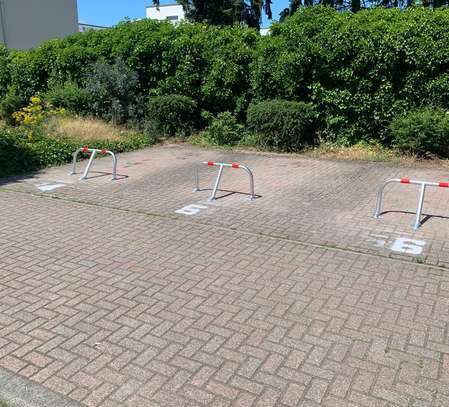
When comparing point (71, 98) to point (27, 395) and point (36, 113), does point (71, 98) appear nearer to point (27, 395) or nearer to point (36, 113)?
point (36, 113)

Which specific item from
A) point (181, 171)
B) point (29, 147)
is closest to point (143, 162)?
point (181, 171)

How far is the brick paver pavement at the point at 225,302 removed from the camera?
123 inches

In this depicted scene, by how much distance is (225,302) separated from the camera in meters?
4.25

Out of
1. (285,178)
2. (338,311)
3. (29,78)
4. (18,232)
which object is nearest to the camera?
(338,311)

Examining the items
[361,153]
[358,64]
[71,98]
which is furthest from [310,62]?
[71,98]

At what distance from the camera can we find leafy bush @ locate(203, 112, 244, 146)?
43.6 ft

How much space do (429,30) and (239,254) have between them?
8.32m

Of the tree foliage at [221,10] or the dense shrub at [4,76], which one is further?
the tree foliage at [221,10]

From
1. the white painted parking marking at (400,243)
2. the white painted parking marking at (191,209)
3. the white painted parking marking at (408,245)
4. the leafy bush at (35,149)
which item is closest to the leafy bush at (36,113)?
the leafy bush at (35,149)

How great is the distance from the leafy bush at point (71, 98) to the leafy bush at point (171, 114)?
7.14 ft

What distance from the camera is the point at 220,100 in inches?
554

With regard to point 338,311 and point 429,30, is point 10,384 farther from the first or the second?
point 429,30

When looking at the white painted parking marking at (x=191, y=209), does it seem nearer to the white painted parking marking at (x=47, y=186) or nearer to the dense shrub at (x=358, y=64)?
the white painted parking marking at (x=47, y=186)

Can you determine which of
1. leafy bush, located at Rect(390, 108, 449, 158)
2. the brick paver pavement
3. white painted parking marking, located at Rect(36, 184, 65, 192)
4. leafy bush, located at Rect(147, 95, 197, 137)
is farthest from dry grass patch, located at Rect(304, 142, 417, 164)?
white painted parking marking, located at Rect(36, 184, 65, 192)
